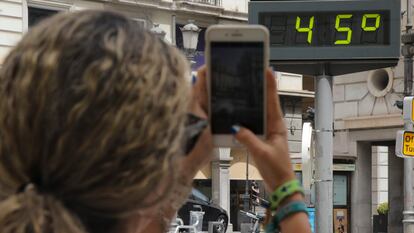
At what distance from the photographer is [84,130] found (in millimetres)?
1237

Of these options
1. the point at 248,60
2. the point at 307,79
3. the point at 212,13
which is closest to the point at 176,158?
the point at 248,60

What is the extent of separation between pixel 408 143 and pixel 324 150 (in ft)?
16.2

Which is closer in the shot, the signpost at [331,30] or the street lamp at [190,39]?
the signpost at [331,30]

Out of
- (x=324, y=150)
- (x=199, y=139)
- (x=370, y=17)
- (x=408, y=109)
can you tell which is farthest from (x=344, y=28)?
(x=199, y=139)

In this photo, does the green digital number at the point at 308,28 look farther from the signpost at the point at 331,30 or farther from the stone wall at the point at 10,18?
the stone wall at the point at 10,18

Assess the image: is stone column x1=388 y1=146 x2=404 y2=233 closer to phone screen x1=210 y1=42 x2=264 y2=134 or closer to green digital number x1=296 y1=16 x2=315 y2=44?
green digital number x1=296 y1=16 x2=315 y2=44

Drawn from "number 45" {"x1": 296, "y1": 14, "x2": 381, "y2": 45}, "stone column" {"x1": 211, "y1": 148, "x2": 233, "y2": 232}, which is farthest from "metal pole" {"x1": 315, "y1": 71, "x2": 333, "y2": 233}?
"stone column" {"x1": 211, "y1": 148, "x2": 233, "y2": 232}

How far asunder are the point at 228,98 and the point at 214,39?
153 millimetres

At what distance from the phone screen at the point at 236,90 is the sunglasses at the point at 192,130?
0.32 ft

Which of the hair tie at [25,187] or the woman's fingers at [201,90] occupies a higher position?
the woman's fingers at [201,90]

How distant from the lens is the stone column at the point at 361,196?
76.3 ft

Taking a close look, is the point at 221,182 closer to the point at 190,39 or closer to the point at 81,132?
the point at 190,39

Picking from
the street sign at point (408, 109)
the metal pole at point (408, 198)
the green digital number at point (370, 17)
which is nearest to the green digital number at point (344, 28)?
the green digital number at point (370, 17)

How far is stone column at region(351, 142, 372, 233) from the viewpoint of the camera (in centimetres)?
2327
